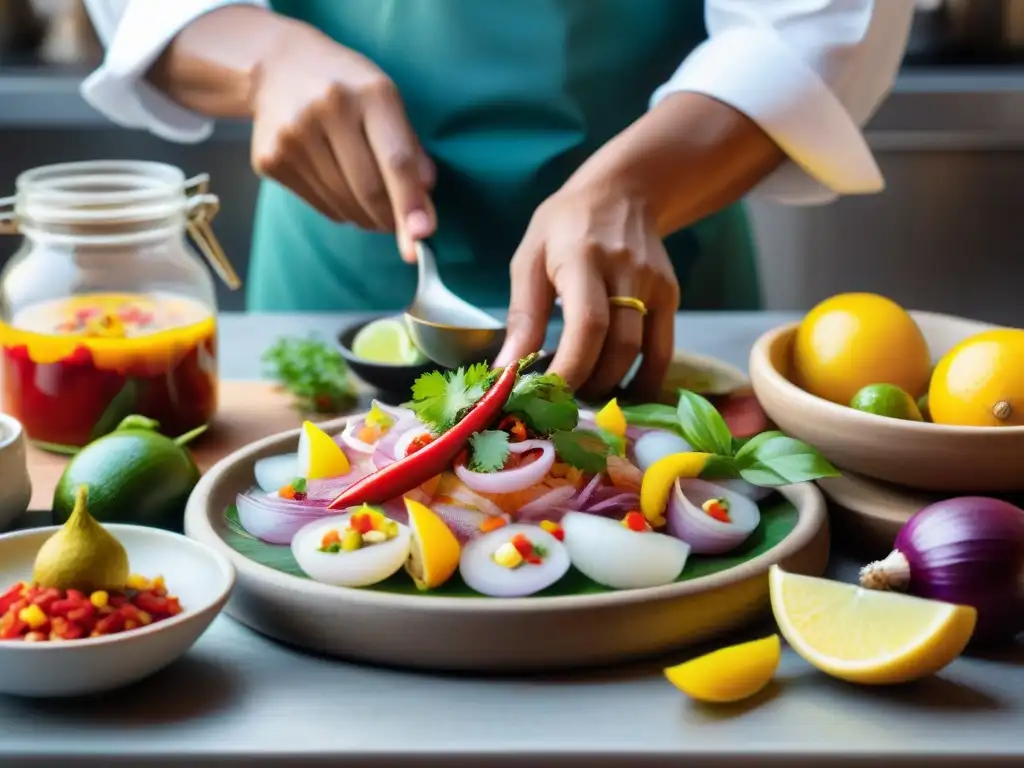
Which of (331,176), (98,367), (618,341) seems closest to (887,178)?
(331,176)

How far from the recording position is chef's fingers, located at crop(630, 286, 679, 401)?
4.62 ft

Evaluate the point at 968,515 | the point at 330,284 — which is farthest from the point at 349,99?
the point at 968,515

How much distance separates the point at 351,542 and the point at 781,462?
353mm

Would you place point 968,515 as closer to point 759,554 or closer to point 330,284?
point 759,554

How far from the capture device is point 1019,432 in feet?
3.41

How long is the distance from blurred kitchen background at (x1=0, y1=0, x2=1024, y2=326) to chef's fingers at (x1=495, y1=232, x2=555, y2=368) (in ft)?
5.66

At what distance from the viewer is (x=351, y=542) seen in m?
0.95

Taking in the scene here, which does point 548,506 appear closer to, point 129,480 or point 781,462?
point 781,462

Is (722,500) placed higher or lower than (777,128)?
lower

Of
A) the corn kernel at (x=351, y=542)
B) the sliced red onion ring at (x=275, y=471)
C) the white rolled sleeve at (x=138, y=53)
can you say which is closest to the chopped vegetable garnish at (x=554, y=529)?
the corn kernel at (x=351, y=542)

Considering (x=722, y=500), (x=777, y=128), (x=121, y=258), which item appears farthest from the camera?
(x=777, y=128)

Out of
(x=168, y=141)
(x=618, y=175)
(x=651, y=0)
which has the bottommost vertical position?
(x=168, y=141)

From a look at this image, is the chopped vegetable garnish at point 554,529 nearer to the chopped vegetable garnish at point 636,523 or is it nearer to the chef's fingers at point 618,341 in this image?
the chopped vegetable garnish at point 636,523

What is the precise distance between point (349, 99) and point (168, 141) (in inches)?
67.9
